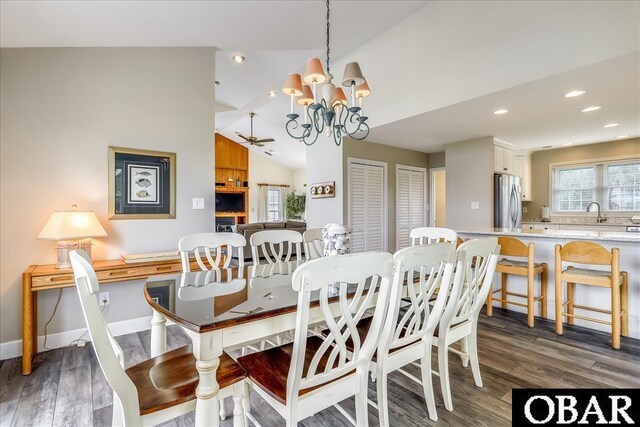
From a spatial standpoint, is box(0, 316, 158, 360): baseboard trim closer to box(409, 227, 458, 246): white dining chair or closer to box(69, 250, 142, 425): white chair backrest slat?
box(69, 250, 142, 425): white chair backrest slat

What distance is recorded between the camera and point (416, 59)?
382 centimetres

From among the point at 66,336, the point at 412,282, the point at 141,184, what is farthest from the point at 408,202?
the point at 66,336

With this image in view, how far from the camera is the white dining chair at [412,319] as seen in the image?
1.35 meters

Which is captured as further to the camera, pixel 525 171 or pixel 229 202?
pixel 229 202

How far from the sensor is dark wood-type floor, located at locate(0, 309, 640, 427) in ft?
5.74

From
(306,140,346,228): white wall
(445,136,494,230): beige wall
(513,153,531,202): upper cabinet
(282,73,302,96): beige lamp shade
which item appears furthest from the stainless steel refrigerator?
(282,73,302,96): beige lamp shade

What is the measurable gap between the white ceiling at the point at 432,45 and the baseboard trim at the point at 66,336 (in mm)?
2384

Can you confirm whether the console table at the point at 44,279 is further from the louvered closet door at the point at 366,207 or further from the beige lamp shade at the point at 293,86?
the louvered closet door at the point at 366,207

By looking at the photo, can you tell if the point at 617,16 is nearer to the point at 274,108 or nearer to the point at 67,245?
the point at 67,245

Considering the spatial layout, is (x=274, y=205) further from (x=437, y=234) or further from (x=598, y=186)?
(x=437, y=234)

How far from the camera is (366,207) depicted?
527 centimetres

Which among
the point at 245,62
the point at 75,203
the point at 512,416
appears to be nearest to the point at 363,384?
the point at 512,416

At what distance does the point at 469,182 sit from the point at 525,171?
6.81ft

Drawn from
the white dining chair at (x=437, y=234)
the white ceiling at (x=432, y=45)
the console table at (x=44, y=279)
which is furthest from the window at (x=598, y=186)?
the console table at (x=44, y=279)
